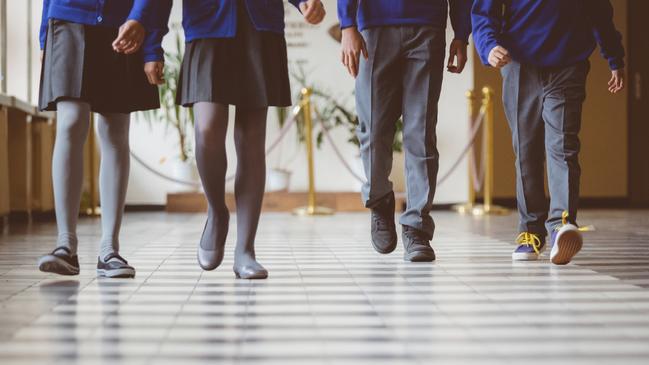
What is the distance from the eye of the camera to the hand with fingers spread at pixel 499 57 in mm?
3219

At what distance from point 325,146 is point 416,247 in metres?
5.41

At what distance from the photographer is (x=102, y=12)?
2.72 metres

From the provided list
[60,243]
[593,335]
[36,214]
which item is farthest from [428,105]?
[36,214]

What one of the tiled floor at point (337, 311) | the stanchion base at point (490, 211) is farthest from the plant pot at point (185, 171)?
the tiled floor at point (337, 311)

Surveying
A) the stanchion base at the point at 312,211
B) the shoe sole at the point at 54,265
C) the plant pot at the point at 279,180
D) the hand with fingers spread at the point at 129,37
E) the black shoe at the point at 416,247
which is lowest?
the stanchion base at the point at 312,211

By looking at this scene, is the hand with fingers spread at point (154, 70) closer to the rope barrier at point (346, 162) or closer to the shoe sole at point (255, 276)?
the shoe sole at point (255, 276)

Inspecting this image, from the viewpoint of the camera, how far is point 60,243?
109 inches

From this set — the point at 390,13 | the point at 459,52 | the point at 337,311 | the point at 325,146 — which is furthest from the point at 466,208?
the point at 337,311

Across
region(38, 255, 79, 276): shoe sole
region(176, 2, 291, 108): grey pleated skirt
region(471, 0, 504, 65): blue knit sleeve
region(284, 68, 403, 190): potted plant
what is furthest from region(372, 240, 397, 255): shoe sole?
region(284, 68, 403, 190): potted plant

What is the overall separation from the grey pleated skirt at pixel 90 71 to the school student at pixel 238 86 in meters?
0.16

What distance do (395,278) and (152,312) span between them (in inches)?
34.6

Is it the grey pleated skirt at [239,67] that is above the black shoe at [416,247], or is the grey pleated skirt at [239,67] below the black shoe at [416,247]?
above

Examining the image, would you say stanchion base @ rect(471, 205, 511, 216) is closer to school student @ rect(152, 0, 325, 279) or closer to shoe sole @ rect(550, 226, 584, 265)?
shoe sole @ rect(550, 226, 584, 265)

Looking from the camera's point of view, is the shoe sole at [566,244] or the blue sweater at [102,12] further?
the shoe sole at [566,244]
